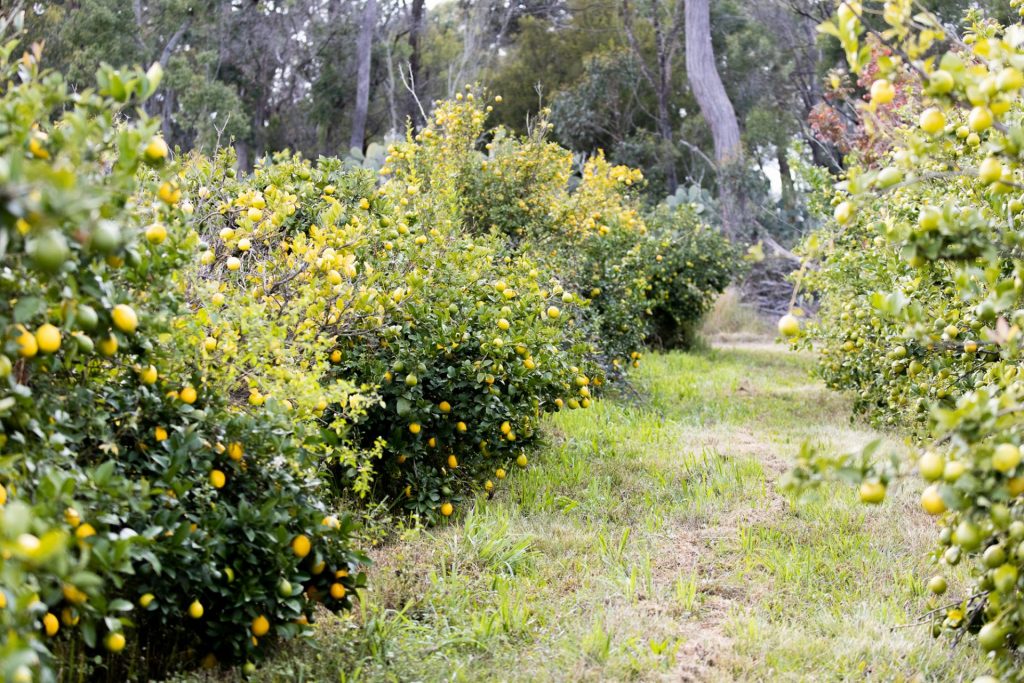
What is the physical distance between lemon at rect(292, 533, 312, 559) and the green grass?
349mm

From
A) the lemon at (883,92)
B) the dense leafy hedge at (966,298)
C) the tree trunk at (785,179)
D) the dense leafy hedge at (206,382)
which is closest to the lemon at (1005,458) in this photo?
the dense leafy hedge at (966,298)

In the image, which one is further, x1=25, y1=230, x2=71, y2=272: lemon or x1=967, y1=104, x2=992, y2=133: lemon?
x1=967, y1=104, x2=992, y2=133: lemon

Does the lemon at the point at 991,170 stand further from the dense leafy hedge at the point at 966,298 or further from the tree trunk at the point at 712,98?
the tree trunk at the point at 712,98

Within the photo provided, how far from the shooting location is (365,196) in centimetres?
448

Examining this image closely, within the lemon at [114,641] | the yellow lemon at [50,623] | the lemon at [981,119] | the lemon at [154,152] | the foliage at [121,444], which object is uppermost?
the lemon at [981,119]

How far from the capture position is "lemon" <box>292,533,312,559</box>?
222 cm

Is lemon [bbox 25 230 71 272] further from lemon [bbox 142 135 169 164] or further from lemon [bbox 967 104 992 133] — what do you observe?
lemon [bbox 967 104 992 133]

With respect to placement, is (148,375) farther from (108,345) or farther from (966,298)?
(966,298)

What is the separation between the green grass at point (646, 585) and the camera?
255 centimetres

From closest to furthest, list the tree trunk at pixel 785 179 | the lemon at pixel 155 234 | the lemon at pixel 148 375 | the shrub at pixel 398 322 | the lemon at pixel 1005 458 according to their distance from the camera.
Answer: the lemon at pixel 1005 458 < the lemon at pixel 155 234 < the lemon at pixel 148 375 < the shrub at pixel 398 322 < the tree trunk at pixel 785 179

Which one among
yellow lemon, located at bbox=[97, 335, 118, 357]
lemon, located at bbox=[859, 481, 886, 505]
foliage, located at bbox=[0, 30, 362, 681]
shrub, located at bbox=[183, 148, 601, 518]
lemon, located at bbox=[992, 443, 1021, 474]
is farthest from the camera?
shrub, located at bbox=[183, 148, 601, 518]

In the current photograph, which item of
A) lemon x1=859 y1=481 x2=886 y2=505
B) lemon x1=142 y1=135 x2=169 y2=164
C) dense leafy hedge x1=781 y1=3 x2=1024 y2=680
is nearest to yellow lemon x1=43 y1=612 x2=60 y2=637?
lemon x1=142 y1=135 x2=169 y2=164

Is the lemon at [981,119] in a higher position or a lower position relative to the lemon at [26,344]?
higher

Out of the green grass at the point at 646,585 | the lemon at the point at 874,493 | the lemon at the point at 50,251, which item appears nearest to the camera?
the lemon at the point at 50,251
